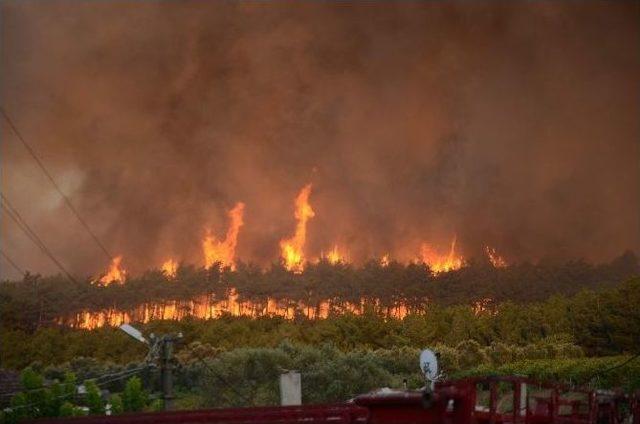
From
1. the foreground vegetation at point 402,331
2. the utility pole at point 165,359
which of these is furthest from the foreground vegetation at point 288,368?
the foreground vegetation at point 402,331

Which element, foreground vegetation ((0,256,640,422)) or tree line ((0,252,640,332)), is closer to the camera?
foreground vegetation ((0,256,640,422))

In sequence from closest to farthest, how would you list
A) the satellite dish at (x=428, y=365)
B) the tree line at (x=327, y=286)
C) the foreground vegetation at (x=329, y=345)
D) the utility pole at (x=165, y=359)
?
1. the satellite dish at (x=428, y=365)
2. the utility pole at (x=165, y=359)
3. the foreground vegetation at (x=329, y=345)
4. the tree line at (x=327, y=286)

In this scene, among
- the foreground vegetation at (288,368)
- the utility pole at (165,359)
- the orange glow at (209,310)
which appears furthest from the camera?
the orange glow at (209,310)

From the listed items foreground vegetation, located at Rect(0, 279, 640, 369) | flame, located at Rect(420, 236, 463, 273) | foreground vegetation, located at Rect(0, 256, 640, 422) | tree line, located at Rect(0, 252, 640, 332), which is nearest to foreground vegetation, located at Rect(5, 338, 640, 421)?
foreground vegetation, located at Rect(0, 256, 640, 422)

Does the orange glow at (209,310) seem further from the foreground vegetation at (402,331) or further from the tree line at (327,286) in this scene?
the foreground vegetation at (402,331)

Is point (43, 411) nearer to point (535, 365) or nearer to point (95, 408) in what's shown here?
point (95, 408)

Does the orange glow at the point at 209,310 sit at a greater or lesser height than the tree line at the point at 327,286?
lesser

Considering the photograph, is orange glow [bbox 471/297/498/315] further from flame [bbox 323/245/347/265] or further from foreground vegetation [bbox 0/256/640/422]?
flame [bbox 323/245/347/265]

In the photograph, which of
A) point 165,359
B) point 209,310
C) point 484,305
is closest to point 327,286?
point 209,310

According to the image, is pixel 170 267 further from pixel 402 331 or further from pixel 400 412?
pixel 400 412

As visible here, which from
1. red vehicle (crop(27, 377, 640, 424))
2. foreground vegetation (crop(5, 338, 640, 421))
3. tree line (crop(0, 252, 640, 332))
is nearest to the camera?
red vehicle (crop(27, 377, 640, 424))

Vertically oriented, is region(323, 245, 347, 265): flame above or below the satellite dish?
above

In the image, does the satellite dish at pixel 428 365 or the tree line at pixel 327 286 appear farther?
the tree line at pixel 327 286

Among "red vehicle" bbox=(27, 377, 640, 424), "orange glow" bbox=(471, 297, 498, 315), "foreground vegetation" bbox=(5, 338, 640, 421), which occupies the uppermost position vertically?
"orange glow" bbox=(471, 297, 498, 315)
